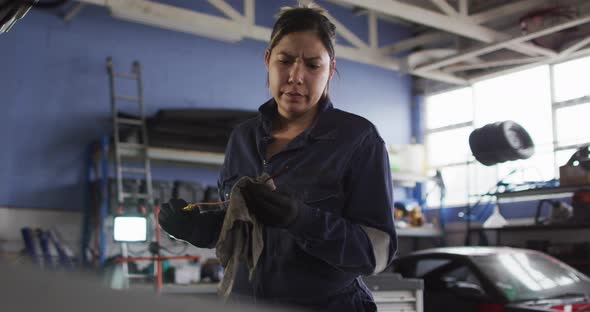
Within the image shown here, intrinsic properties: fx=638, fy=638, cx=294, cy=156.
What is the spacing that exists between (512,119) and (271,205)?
8.45 meters

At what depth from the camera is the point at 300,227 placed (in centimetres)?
121

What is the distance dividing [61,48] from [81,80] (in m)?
0.42

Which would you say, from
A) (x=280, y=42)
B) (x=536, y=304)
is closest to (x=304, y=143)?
(x=280, y=42)

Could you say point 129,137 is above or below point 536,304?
above

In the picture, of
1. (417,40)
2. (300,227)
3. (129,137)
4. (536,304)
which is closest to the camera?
(300,227)

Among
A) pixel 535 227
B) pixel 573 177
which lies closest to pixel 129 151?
pixel 573 177

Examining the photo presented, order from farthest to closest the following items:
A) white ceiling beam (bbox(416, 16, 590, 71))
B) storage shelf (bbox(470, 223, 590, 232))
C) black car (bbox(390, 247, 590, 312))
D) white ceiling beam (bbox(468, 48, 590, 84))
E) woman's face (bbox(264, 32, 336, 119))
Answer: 1. white ceiling beam (bbox(468, 48, 590, 84))
2. white ceiling beam (bbox(416, 16, 590, 71))
3. storage shelf (bbox(470, 223, 590, 232))
4. black car (bbox(390, 247, 590, 312))
5. woman's face (bbox(264, 32, 336, 119))

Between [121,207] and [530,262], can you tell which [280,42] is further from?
[121,207]

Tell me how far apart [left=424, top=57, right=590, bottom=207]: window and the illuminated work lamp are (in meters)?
4.89

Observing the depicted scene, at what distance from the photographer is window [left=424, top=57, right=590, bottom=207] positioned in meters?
8.71

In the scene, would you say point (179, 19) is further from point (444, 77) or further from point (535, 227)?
point (535, 227)

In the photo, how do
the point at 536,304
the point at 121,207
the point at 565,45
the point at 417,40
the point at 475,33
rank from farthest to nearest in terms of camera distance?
the point at 417,40 → the point at 565,45 → the point at 475,33 → the point at 121,207 → the point at 536,304

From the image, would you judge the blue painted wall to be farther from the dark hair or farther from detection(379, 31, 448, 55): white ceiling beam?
the dark hair

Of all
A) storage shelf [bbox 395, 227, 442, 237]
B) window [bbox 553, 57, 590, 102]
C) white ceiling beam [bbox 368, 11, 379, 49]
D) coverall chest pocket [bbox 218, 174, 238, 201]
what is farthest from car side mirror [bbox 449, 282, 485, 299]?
white ceiling beam [bbox 368, 11, 379, 49]
